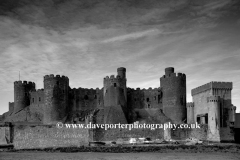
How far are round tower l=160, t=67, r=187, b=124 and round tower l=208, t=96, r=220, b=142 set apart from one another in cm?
562

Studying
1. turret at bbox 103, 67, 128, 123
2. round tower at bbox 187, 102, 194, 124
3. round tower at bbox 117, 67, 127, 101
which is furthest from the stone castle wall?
round tower at bbox 187, 102, 194, 124

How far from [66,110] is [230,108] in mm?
Result: 27516

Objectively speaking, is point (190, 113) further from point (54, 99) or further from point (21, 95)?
point (21, 95)

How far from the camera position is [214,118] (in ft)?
186

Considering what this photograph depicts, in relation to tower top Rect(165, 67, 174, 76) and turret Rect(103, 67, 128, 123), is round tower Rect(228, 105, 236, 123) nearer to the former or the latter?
tower top Rect(165, 67, 174, 76)

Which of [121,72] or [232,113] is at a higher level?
[121,72]

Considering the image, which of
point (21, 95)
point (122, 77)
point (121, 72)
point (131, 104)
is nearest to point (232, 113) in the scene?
point (131, 104)

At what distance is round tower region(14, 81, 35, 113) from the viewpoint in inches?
2736

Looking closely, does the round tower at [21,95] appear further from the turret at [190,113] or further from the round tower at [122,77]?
the turret at [190,113]

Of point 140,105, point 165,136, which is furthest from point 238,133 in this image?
point 140,105

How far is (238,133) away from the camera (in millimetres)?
59188

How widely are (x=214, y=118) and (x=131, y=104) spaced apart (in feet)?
52.1

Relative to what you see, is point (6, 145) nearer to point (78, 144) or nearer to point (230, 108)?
point (78, 144)

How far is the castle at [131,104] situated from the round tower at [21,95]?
0.27 metres
